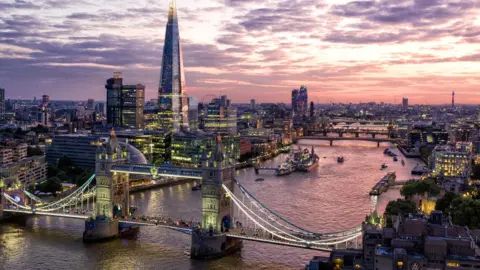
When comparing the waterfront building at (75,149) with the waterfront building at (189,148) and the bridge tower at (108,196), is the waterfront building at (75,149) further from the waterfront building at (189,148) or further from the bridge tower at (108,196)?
the bridge tower at (108,196)

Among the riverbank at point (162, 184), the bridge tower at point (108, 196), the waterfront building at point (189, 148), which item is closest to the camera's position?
the bridge tower at point (108, 196)

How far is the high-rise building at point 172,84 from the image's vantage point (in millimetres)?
69375

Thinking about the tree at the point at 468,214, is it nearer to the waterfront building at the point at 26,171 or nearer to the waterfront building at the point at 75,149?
the waterfront building at the point at 26,171

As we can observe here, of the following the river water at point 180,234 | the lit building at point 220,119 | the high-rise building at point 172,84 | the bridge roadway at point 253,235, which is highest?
the high-rise building at point 172,84

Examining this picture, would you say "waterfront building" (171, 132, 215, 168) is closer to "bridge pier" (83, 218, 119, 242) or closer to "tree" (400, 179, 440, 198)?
"tree" (400, 179, 440, 198)

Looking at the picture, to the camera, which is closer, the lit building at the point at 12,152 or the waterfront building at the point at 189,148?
the lit building at the point at 12,152

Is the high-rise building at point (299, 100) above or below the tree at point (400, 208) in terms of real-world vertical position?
above

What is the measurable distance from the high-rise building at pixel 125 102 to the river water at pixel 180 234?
113 ft

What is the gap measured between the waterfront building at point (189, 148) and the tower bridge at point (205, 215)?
2008 cm

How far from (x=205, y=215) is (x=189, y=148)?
86.5 feet

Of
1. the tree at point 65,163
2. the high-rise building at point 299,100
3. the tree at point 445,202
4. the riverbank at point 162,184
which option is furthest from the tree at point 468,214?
the high-rise building at point 299,100

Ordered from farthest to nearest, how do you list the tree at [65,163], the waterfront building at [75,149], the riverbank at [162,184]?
the waterfront building at [75,149] < the tree at [65,163] < the riverbank at [162,184]

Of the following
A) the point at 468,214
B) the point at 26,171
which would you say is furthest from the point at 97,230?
the point at 468,214

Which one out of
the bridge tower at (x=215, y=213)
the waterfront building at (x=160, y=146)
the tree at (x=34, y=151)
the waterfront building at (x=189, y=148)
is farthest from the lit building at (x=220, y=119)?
the bridge tower at (x=215, y=213)
